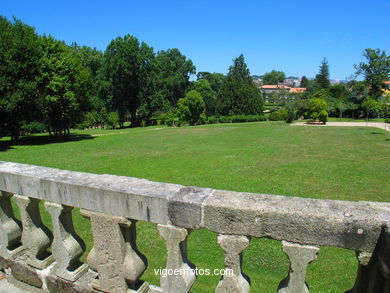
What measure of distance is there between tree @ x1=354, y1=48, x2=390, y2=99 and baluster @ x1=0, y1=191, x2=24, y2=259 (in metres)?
64.9

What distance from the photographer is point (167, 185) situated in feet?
8.17

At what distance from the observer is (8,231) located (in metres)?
3.01

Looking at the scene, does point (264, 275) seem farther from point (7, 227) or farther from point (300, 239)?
point (7, 227)

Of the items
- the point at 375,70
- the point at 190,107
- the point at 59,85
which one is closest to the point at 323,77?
the point at 375,70

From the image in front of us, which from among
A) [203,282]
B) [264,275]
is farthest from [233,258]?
[264,275]

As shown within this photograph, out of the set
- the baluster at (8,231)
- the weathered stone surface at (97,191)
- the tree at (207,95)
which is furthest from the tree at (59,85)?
the tree at (207,95)

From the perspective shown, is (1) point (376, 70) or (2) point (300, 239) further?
(1) point (376, 70)

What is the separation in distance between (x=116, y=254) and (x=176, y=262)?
0.58 meters

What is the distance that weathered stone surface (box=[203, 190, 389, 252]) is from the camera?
5.83 ft

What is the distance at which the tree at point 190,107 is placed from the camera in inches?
1949

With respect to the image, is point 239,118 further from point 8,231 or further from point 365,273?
point 365,273

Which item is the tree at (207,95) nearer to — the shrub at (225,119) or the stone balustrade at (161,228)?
the shrub at (225,119)

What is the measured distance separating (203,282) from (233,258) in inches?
120

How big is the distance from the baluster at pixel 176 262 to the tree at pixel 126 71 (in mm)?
48712
